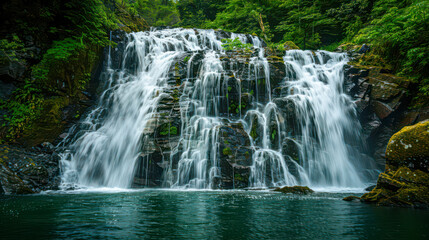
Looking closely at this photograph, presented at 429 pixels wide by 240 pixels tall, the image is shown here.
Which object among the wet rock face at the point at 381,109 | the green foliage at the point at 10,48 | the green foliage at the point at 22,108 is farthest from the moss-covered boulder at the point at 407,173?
the green foliage at the point at 10,48

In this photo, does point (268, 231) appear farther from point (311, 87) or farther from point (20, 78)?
point (20, 78)

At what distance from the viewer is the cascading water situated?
830 centimetres

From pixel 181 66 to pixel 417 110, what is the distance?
12.0 metres

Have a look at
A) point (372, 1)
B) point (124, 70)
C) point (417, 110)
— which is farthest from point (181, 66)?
point (372, 1)

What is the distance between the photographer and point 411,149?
4.34 meters

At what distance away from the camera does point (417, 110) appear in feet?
32.3

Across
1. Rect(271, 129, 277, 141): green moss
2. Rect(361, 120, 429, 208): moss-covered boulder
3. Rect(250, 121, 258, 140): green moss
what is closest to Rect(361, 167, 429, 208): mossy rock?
Rect(361, 120, 429, 208): moss-covered boulder

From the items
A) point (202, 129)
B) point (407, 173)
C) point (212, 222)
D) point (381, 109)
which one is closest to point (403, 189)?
point (407, 173)

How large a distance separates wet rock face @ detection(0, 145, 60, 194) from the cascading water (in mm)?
480

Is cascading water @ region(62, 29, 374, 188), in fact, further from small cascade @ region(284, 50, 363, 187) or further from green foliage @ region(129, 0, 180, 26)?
green foliage @ region(129, 0, 180, 26)

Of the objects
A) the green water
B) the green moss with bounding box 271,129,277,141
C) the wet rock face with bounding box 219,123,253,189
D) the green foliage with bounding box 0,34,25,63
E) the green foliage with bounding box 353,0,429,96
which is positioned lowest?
the green water

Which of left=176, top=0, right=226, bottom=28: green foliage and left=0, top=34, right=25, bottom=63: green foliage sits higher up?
left=176, top=0, right=226, bottom=28: green foliage

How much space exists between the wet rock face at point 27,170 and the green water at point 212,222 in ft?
8.47

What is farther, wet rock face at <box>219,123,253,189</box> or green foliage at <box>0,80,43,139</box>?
green foliage at <box>0,80,43,139</box>
